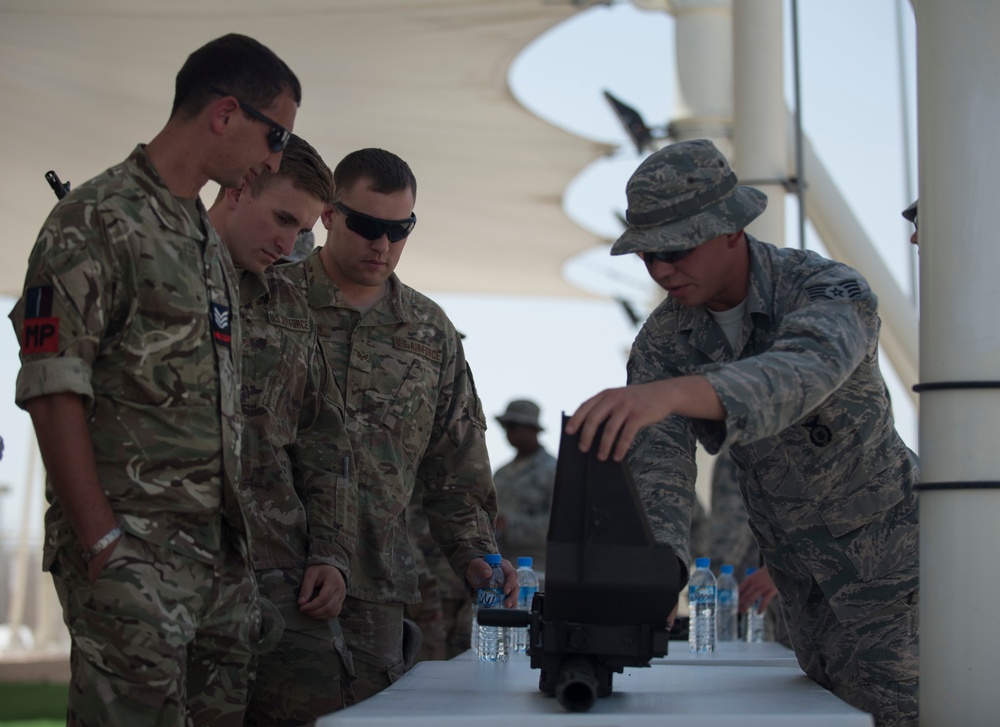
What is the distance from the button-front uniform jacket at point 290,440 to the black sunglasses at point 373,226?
0.23 metres

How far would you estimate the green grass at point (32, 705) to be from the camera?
26.0 ft

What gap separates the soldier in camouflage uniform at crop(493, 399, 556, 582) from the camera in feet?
26.0

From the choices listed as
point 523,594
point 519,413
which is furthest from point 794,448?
point 519,413

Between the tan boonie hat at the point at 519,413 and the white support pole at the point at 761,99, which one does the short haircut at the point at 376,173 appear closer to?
the white support pole at the point at 761,99

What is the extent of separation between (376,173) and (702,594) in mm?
1902

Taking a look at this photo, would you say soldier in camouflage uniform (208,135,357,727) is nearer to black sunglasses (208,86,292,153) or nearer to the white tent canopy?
black sunglasses (208,86,292,153)

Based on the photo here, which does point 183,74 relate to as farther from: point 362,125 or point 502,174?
point 502,174

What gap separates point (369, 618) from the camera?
328cm

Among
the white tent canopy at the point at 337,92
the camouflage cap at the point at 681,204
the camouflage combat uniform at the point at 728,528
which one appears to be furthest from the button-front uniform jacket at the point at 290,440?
the white tent canopy at the point at 337,92

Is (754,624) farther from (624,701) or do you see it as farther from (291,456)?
(624,701)

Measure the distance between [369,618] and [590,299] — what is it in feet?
46.8

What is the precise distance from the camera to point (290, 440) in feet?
10.3

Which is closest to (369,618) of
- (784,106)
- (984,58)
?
(984,58)

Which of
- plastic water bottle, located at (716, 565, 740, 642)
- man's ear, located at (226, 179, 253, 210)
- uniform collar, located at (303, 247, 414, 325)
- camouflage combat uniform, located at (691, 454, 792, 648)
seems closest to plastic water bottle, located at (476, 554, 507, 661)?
uniform collar, located at (303, 247, 414, 325)
